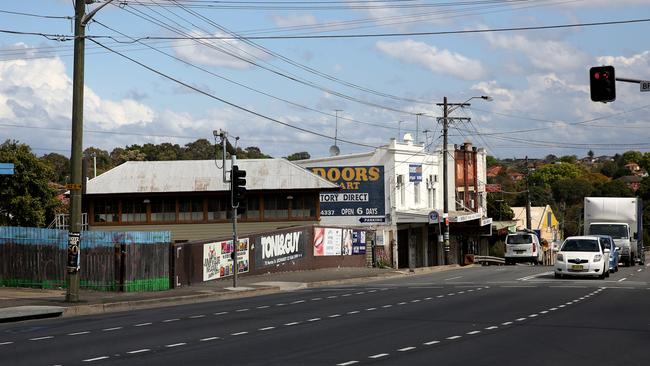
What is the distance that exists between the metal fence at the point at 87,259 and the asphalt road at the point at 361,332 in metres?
3.79

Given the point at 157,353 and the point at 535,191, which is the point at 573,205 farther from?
the point at 157,353

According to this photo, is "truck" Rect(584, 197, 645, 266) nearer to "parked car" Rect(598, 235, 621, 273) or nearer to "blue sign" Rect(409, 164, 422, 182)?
"parked car" Rect(598, 235, 621, 273)

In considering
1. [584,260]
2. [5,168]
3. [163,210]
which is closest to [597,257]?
[584,260]

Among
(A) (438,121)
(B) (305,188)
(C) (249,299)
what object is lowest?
(C) (249,299)

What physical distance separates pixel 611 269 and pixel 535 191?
328 ft

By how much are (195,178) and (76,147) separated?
1157 inches

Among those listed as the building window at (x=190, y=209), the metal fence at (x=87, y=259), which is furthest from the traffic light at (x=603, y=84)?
the building window at (x=190, y=209)

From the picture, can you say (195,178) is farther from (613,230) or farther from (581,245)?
(581,245)

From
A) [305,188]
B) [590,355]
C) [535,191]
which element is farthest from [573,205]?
[590,355]

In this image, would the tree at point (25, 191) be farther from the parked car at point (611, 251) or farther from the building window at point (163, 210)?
the parked car at point (611, 251)

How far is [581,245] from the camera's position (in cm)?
3619

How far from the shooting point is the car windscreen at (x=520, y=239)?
61469mm

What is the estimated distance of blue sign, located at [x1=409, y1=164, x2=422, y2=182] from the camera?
209 ft

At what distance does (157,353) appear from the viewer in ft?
46.6
